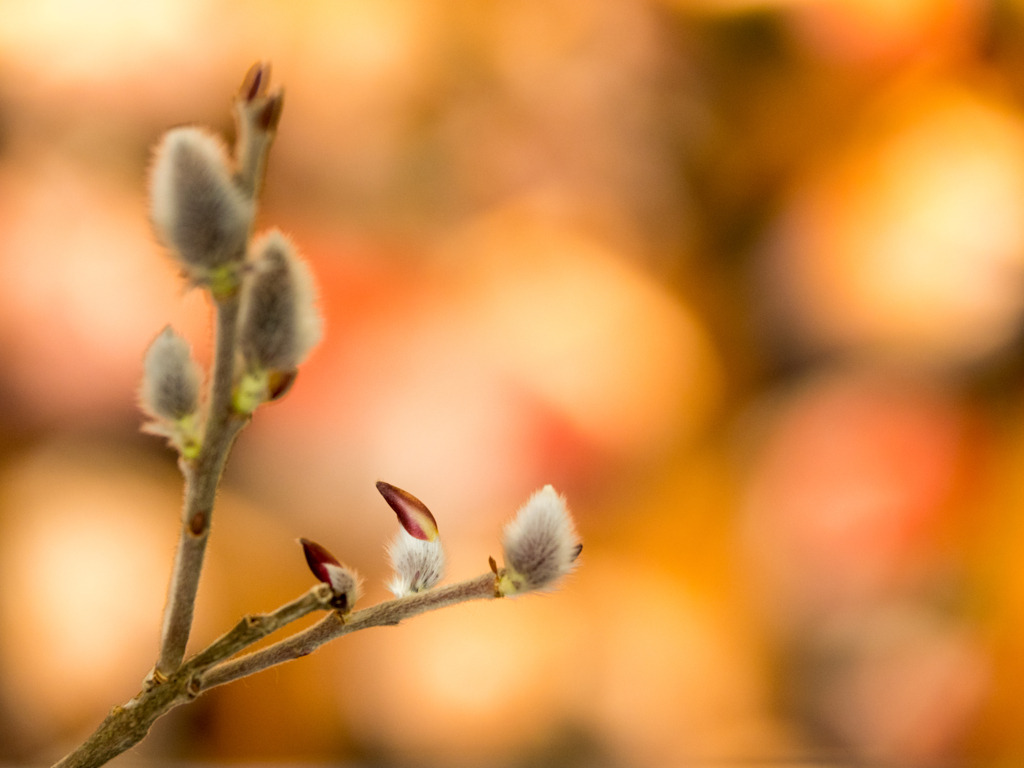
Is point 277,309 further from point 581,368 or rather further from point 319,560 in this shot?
point 581,368

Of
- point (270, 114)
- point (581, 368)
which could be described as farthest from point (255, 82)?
point (581, 368)

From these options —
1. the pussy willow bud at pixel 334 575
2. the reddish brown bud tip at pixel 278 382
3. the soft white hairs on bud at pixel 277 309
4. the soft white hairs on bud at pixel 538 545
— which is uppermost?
the soft white hairs on bud at pixel 277 309

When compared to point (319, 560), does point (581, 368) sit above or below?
above

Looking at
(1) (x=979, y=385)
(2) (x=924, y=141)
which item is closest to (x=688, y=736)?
(1) (x=979, y=385)

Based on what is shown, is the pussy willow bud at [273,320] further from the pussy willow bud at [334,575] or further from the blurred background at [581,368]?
the blurred background at [581,368]

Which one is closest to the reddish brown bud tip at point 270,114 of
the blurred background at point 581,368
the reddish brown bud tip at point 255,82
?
the reddish brown bud tip at point 255,82

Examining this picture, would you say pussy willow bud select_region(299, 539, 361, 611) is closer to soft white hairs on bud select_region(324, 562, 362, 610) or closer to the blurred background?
soft white hairs on bud select_region(324, 562, 362, 610)

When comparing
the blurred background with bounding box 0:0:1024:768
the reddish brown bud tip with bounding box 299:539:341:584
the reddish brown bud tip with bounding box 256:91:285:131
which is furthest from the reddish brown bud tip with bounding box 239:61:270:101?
the blurred background with bounding box 0:0:1024:768
